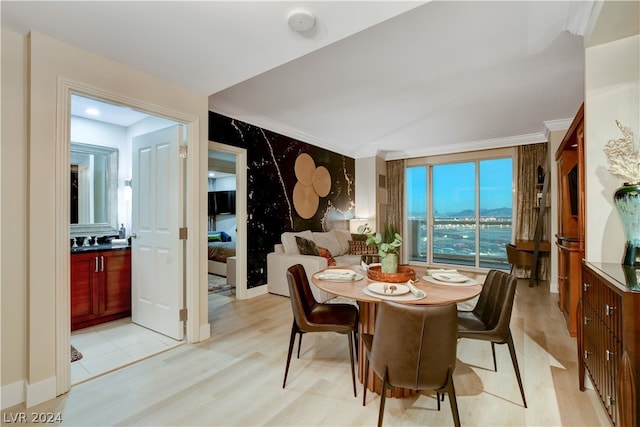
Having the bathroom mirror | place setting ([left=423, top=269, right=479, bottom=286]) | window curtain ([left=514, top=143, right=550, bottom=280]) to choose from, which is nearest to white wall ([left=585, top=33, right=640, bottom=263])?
place setting ([left=423, top=269, right=479, bottom=286])

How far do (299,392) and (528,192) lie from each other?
5.35 m

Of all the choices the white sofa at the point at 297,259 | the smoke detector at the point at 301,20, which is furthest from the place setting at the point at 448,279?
the smoke detector at the point at 301,20

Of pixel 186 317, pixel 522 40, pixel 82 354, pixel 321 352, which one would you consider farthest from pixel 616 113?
pixel 82 354

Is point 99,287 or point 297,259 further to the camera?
point 297,259

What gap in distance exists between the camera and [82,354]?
2.43m

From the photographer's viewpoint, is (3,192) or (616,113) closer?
(3,192)

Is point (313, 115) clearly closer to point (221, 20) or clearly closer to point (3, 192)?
point (221, 20)

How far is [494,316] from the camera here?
1.88 m

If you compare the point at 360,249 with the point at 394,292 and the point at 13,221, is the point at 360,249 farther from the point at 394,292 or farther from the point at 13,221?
the point at 13,221

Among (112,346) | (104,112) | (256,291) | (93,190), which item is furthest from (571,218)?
(93,190)

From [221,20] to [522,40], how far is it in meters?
2.27

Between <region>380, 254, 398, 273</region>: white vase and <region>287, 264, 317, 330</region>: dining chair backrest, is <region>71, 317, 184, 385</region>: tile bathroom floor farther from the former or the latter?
<region>380, 254, 398, 273</region>: white vase

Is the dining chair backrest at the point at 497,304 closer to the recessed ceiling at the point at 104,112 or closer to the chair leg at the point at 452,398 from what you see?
the chair leg at the point at 452,398

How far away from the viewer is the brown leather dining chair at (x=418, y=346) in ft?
4.33
